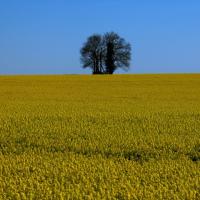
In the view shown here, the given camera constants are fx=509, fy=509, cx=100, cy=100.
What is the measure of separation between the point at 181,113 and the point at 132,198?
1083 cm

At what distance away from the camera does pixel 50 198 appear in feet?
19.0

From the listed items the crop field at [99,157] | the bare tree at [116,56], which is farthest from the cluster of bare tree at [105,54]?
the crop field at [99,157]

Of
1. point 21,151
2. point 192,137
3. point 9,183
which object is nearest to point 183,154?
point 192,137

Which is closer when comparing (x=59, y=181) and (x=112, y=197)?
(x=112, y=197)

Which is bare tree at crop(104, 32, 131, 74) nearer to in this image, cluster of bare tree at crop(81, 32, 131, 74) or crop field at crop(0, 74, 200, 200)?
cluster of bare tree at crop(81, 32, 131, 74)

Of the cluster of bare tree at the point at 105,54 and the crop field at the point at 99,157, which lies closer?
the crop field at the point at 99,157

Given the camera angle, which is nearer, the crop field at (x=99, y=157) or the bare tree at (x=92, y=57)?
the crop field at (x=99, y=157)

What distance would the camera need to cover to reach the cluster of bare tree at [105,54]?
77250 mm

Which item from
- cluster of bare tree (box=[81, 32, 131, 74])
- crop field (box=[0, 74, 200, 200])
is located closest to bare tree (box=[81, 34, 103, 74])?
cluster of bare tree (box=[81, 32, 131, 74])

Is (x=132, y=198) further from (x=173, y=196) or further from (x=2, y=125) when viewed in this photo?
(x=2, y=125)

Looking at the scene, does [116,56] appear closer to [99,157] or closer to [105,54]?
[105,54]

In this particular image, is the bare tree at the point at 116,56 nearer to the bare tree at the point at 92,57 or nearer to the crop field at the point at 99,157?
the bare tree at the point at 92,57

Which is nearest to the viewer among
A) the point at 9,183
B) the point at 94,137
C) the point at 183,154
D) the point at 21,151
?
the point at 9,183

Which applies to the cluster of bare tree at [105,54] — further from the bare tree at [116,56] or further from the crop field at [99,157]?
the crop field at [99,157]
